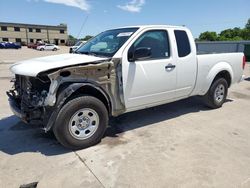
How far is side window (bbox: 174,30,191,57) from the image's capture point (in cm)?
487

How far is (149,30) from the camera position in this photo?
450 cm

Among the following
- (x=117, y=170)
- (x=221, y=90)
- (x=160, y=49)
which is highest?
(x=160, y=49)

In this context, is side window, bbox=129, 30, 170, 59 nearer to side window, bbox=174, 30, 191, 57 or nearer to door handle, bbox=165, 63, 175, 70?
door handle, bbox=165, 63, 175, 70

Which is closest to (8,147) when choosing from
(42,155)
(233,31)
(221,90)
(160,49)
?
(42,155)

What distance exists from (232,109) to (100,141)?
12.2ft

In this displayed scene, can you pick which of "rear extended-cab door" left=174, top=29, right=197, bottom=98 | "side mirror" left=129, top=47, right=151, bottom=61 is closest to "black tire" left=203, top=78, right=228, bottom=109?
"rear extended-cab door" left=174, top=29, right=197, bottom=98

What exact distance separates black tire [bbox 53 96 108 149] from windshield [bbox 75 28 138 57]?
918 millimetres

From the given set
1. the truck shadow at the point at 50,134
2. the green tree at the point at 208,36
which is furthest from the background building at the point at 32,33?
the truck shadow at the point at 50,134

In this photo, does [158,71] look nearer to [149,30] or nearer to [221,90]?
[149,30]

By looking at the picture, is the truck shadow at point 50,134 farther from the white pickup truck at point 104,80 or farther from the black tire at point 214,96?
the white pickup truck at point 104,80

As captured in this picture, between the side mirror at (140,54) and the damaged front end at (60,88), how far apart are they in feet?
0.89

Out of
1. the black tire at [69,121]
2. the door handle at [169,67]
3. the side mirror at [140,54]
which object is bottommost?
the black tire at [69,121]

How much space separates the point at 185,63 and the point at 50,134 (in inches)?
119

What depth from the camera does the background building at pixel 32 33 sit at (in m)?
72.9
